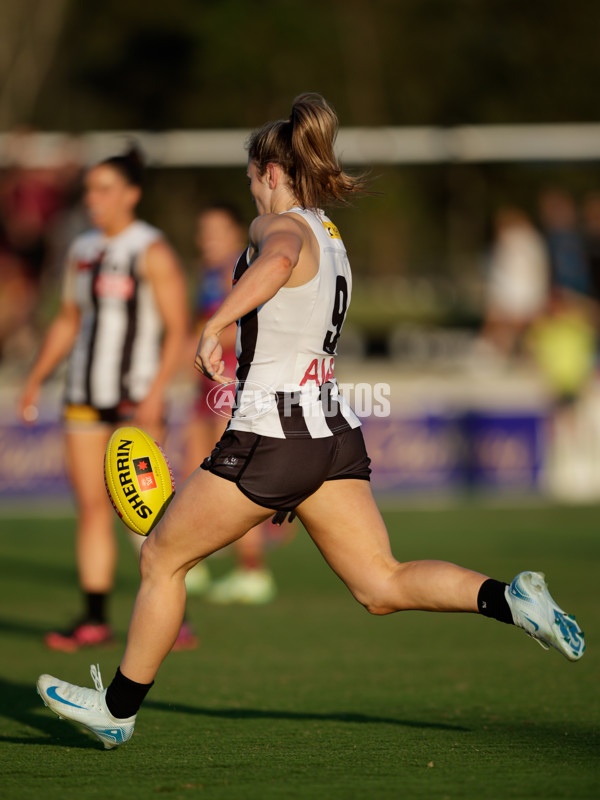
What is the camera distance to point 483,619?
25.0ft

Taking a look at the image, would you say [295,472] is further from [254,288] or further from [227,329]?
[227,329]

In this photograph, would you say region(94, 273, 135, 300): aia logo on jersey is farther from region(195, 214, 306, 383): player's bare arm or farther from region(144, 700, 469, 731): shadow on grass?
region(195, 214, 306, 383): player's bare arm

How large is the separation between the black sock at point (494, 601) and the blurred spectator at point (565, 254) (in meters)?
13.0

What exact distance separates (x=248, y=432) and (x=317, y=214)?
0.77 metres

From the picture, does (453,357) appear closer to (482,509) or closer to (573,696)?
(482,509)

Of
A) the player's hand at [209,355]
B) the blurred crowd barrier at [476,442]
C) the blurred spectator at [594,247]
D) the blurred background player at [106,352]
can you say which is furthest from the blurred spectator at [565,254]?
the player's hand at [209,355]

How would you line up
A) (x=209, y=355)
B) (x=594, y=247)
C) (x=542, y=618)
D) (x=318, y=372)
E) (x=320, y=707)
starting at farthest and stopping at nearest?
(x=594, y=247) < (x=320, y=707) < (x=318, y=372) < (x=542, y=618) < (x=209, y=355)

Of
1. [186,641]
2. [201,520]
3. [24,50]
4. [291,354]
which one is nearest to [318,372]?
[291,354]

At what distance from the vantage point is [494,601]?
4.15 m

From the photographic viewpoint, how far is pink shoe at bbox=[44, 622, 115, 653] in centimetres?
669

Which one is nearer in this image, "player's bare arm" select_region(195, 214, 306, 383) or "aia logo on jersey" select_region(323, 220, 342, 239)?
"player's bare arm" select_region(195, 214, 306, 383)

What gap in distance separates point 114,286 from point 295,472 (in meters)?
2.94

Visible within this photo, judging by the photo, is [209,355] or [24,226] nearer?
[209,355]

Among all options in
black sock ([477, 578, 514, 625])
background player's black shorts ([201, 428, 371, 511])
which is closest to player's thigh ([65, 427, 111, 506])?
background player's black shorts ([201, 428, 371, 511])
